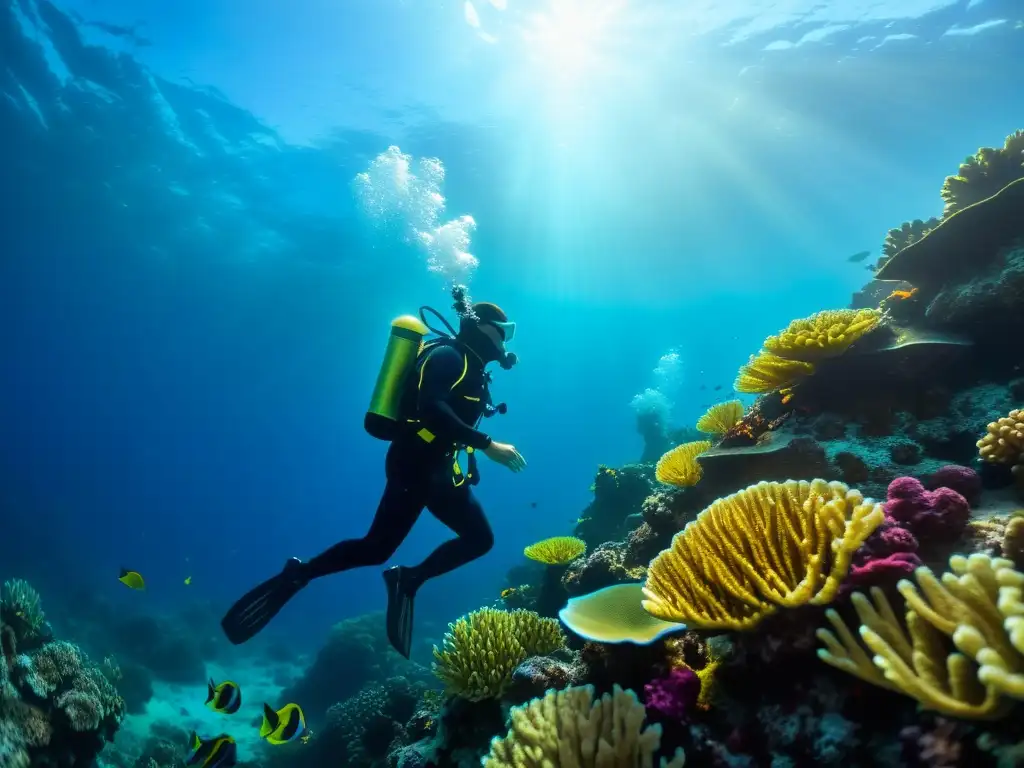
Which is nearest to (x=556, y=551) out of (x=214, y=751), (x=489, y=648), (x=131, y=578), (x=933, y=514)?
(x=489, y=648)

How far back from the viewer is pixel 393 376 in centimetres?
529

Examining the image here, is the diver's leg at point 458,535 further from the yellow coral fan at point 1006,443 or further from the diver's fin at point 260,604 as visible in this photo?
the yellow coral fan at point 1006,443

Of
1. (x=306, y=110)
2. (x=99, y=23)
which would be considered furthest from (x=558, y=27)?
(x=99, y=23)

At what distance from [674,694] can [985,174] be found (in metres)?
8.98

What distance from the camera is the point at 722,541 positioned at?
2779 millimetres

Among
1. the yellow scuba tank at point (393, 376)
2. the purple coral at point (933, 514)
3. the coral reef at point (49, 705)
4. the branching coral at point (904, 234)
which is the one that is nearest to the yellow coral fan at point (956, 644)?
the purple coral at point (933, 514)

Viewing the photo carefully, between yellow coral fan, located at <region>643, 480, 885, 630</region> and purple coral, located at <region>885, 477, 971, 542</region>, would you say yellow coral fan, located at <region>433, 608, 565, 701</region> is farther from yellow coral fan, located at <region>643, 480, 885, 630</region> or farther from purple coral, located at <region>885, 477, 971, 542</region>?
purple coral, located at <region>885, 477, 971, 542</region>

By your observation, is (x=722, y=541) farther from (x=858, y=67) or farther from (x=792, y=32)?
(x=858, y=67)

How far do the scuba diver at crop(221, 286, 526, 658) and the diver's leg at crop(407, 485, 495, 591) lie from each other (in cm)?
1

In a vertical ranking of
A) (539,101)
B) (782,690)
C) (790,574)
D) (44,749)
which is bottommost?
(782,690)

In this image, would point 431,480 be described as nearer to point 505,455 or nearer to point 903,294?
point 505,455

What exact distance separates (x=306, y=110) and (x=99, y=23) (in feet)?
27.6

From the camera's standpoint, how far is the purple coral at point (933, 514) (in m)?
2.78

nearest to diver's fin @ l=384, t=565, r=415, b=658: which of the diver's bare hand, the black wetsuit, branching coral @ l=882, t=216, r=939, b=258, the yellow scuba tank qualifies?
the black wetsuit
